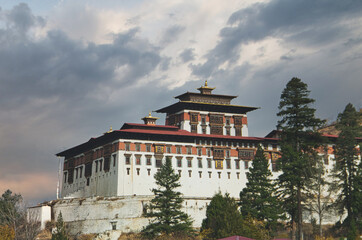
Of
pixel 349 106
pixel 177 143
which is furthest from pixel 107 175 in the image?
pixel 349 106

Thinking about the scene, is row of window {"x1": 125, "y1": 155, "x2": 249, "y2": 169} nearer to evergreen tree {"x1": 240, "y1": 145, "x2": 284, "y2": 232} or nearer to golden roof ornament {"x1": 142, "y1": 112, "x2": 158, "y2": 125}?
golden roof ornament {"x1": 142, "y1": 112, "x2": 158, "y2": 125}

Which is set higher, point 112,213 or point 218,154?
point 218,154

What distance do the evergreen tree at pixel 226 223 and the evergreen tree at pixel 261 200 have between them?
328 cm

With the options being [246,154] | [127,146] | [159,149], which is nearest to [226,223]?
[159,149]

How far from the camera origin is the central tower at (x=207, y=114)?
97750 mm

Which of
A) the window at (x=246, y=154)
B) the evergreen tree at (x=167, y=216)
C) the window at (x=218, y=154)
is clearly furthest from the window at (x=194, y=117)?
the evergreen tree at (x=167, y=216)

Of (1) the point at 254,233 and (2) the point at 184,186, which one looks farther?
(2) the point at 184,186

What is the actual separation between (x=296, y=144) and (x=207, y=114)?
28376 millimetres

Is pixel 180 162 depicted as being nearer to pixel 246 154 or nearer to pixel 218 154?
pixel 218 154

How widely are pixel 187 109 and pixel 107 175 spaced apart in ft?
64.7

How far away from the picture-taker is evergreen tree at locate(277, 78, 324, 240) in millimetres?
69125

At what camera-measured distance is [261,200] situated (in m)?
71.8

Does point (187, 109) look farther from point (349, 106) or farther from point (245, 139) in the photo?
point (349, 106)

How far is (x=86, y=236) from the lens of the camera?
7806 centimetres
